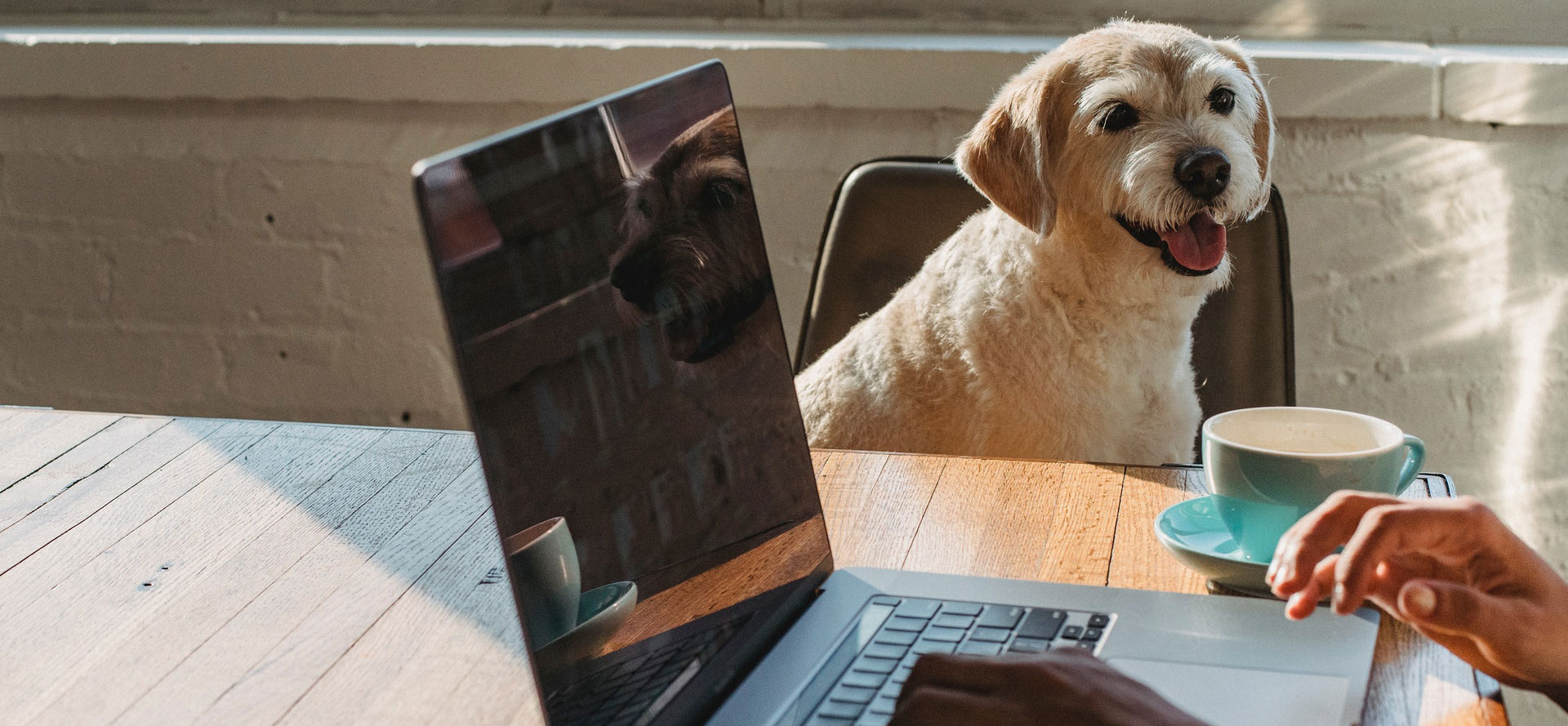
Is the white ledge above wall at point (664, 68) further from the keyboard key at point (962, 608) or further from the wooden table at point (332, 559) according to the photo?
the keyboard key at point (962, 608)

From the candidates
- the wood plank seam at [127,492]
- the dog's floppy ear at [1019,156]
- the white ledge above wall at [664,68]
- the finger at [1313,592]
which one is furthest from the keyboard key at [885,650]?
the white ledge above wall at [664,68]

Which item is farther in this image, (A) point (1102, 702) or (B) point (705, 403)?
(B) point (705, 403)

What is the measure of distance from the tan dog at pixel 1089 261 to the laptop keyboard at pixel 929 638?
1.92ft

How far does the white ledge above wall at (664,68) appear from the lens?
1.89 metres

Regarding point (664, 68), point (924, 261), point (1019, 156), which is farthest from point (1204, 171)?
point (664, 68)

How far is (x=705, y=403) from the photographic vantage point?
2.36 ft

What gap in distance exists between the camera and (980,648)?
2.35 feet

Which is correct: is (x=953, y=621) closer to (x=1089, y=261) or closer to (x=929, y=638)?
(x=929, y=638)

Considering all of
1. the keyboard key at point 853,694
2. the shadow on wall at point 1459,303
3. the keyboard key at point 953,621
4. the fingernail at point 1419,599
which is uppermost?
the fingernail at point 1419,599

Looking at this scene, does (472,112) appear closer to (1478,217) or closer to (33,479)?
(33,479)

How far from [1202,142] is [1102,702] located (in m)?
0.84

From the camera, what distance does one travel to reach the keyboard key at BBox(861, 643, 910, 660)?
71 cm

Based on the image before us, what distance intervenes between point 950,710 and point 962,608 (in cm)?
18

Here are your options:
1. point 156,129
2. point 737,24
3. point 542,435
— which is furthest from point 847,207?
point 156,129
